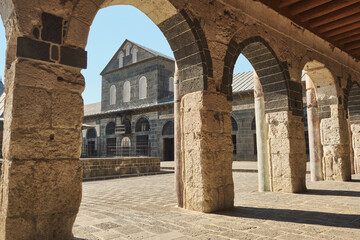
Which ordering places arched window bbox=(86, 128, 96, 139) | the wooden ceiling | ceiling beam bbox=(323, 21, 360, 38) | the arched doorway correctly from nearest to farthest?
the wooden ceiling < ceiling beam bbox=(323, 21, 360, 38) < the arched doorway < arched window bbox=(86, 128, 96, 139)

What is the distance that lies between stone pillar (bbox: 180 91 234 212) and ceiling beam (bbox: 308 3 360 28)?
324cm

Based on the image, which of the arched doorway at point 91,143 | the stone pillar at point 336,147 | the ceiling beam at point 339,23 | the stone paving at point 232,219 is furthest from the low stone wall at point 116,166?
the arched doorway at point 91,143

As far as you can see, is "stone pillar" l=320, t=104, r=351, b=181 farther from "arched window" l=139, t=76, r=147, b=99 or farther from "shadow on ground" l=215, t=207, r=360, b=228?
"arched window" l=139, t=76, r=147, b=99

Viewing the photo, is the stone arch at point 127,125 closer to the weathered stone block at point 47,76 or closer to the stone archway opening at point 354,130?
the stone archway opening at point 354,130

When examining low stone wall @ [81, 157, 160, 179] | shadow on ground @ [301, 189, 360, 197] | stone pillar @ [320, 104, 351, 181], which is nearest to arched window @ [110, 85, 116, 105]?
low stone wall @ [81, 157, 160, 179]

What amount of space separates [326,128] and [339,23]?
2.75 m

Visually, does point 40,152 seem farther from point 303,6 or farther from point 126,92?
point 126,92

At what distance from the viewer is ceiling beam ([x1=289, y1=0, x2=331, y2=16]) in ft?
15.8

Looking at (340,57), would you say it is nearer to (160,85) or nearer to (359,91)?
(359,91)

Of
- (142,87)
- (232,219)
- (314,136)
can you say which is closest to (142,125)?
(142,87)

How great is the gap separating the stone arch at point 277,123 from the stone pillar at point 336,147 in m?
2.11

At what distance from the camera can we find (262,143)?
5398 mm

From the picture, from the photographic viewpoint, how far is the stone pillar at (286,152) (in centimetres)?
509

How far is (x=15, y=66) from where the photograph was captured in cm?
222
